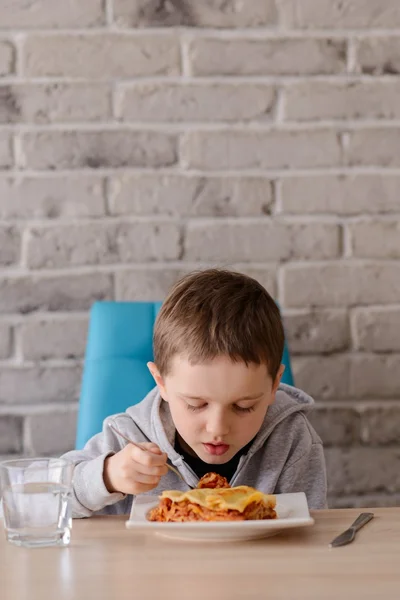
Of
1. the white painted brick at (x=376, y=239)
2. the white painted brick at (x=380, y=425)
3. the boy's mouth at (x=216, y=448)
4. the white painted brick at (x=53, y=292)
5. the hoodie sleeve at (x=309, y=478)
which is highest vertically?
the white painted brick at (x=376, y=239)

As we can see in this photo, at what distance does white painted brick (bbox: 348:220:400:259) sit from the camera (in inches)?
70.4

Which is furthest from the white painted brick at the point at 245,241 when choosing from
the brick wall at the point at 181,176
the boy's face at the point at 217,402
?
the boy's face at the point at 217,402

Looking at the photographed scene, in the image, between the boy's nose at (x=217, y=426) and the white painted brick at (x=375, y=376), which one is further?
the white painted brick at (x=375, y=376)

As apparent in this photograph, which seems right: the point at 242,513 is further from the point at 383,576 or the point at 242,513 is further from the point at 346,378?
the point at 346,378

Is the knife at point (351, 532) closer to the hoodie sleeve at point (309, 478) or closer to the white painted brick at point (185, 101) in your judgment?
the hoodie sleeve at point (309, 478)

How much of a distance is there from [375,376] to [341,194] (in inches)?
15.3

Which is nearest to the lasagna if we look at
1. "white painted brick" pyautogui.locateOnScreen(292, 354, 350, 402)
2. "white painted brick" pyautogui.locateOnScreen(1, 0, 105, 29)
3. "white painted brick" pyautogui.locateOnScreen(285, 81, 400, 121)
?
"white painted brick" pyautogui.locateOnScreen(292, 354, 350, 402)

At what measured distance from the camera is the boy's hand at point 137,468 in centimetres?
103

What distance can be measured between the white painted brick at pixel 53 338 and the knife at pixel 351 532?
0.91 m

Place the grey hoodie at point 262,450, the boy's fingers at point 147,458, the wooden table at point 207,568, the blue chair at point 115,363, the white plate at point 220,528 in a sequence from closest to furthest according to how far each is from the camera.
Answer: the wooden table at point 207,568, the white plate at point 220,528, the boy's fingers at point 147,458, the grey hoodie at point 262,450, the blue chair at point 115,363

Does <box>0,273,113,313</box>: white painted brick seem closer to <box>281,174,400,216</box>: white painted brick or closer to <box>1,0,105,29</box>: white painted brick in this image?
<box>281,174,400,216</box>: white painted brick

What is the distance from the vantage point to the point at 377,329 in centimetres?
178

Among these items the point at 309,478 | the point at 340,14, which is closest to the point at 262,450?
the point at 309,478

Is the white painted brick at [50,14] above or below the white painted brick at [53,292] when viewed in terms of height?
above
